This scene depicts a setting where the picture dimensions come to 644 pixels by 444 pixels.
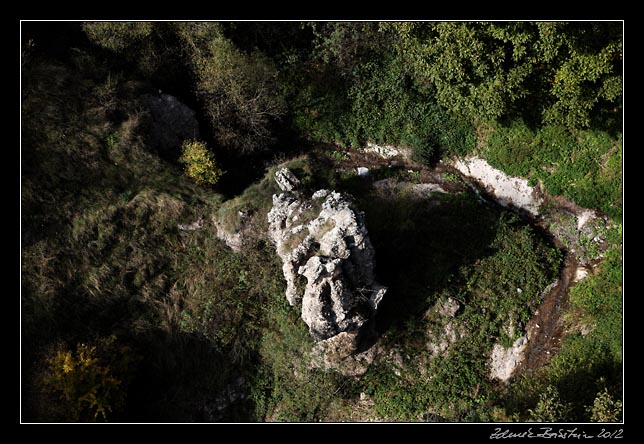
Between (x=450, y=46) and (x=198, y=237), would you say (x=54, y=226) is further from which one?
(x=450, y=46)

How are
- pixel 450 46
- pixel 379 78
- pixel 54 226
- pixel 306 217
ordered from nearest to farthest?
pixel 450 46 → pixel 306 217 → pixel 54 226 → pixel 379 78

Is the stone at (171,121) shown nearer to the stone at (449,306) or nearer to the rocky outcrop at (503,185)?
the rocky outcrop at (503,185)

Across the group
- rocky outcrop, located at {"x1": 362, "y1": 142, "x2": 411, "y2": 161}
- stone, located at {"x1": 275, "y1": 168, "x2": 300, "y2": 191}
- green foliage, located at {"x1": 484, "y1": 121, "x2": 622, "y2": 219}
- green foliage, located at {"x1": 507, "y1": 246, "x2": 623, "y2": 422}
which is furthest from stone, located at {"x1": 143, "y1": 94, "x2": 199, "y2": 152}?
green foliage, located at {"x1": 507, "y1": 246, "x2": 623, "y2": 422}

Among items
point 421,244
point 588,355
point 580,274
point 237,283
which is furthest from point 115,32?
point 588,355

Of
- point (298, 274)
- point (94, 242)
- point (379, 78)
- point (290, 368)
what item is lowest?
point (290, 368)

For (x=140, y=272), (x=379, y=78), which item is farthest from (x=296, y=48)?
(x=140, y=272)

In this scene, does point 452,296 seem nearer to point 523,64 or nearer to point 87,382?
point 523,64
